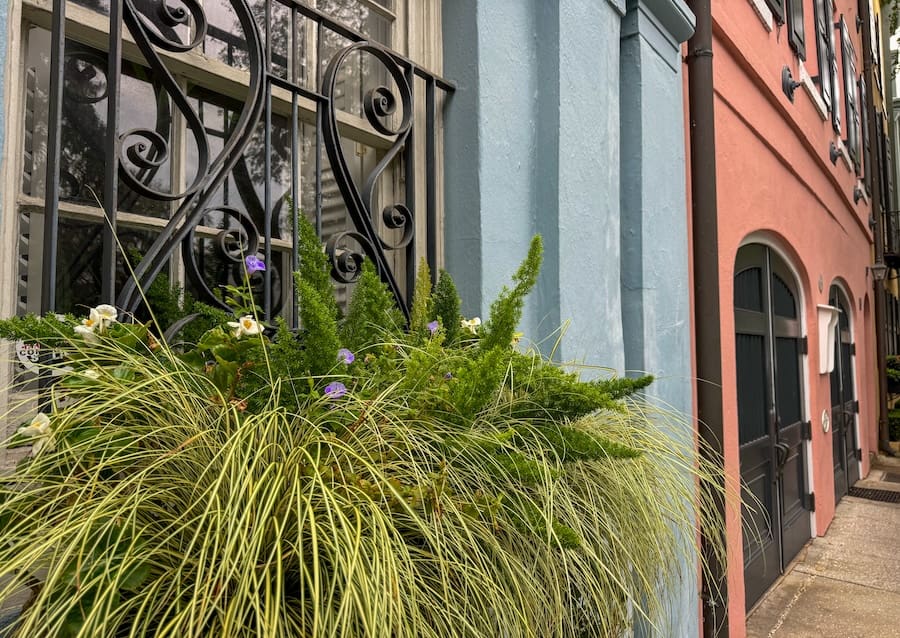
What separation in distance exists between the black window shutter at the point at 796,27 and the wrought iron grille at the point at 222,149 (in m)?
4.27

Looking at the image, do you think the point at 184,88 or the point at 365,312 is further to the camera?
the point at 184,88

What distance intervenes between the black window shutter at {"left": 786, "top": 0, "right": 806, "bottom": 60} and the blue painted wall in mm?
2742

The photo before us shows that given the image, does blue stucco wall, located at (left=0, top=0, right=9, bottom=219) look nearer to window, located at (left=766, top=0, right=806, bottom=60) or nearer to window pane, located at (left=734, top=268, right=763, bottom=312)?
window pane, located at (left=734, top=268, right=763, bottom=312)

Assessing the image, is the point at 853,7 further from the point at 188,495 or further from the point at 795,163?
the point at 188,495

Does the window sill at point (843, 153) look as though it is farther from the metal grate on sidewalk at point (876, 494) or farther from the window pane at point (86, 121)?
the window pane at point (86, 121)

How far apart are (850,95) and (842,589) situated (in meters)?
6.38

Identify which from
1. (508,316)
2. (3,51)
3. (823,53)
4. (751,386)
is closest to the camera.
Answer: (3,51)

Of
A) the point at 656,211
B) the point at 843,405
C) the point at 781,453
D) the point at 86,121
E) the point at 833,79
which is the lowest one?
the point at 781,453

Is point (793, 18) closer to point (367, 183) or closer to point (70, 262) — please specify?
point (367, 183)

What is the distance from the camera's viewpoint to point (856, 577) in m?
4.68

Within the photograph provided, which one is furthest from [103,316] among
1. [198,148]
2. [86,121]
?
[86,121]

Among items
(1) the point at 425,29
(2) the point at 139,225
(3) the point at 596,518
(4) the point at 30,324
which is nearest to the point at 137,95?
(2) the point at 139,225

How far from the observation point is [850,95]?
812 cm

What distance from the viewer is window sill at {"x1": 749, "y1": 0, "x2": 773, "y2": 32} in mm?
4211
